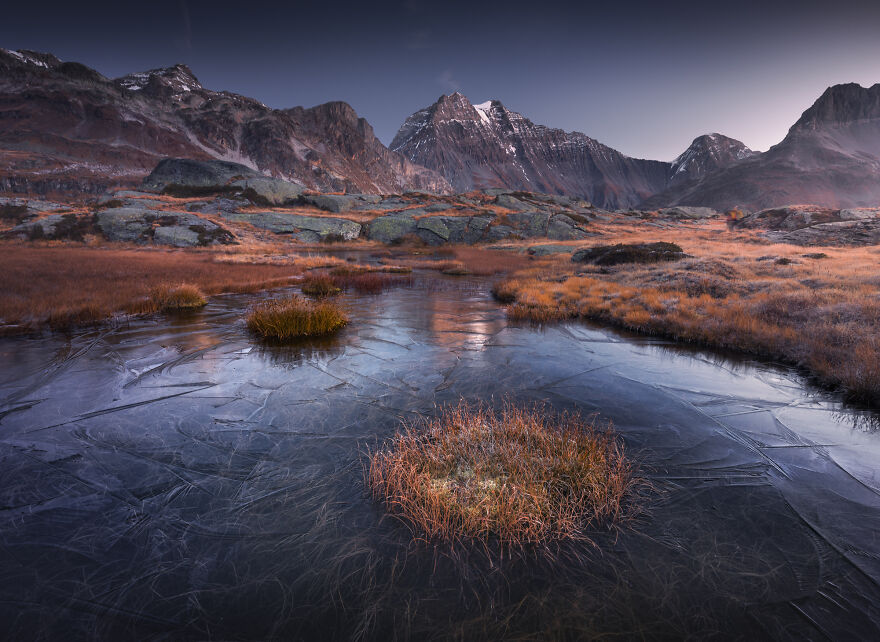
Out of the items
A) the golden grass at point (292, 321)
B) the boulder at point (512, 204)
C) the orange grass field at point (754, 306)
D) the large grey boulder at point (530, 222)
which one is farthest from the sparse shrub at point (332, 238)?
the golden grass at point (292, 321)

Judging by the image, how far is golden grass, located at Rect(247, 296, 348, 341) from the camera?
404 inches

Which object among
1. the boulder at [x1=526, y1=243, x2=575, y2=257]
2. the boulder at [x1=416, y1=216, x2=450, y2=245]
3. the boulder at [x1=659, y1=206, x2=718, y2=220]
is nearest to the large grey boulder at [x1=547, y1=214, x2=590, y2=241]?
the boulder at [x1=526, y1=243, x2=575, y2=257]

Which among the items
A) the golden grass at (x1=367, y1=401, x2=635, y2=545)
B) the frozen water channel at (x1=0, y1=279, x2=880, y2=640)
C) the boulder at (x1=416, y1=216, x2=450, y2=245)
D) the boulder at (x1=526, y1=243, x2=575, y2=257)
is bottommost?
the frozen water channel at (x1=0, y1=279, x2=880, y2=640)

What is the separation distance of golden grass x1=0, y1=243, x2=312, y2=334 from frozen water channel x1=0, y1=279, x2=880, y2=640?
3424mm

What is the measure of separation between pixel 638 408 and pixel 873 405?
13.9 ft

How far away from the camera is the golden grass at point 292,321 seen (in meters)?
10.3

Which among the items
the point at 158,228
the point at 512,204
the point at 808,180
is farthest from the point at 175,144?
the point at 808,180

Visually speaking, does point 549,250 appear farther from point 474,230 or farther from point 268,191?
point 268,191

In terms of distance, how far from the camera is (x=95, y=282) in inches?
567

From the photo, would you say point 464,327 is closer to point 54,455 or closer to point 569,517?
point 569,517

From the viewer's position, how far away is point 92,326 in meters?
10.6

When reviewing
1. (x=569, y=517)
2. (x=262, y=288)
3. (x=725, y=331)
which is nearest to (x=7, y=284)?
(x=262, y=288)

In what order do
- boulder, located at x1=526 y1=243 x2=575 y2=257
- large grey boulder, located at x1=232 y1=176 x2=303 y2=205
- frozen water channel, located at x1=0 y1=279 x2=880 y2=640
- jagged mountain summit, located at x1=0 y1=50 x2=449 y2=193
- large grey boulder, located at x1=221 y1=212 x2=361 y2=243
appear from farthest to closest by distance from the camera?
jagged mountain summit, located at x1=0 y1=50 x2=449 y2=193 < large grey boulder, located at x1=232 y1=176 x2=303 y2=205 < large grey boulder, located at x1=221 y1=212 x2=361 y2=243 < boulder, located at x1=526 y1=243 x2=575 y2=257 < frozen water channel, located at x1=0 y1=279 x2=880 y2=640

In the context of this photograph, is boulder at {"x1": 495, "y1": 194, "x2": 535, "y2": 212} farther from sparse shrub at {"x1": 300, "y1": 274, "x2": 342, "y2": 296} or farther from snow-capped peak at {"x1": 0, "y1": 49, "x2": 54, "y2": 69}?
snow-capped peak at {"x1": 0, "y1": 49, "x2": 54, "y2": 69}
